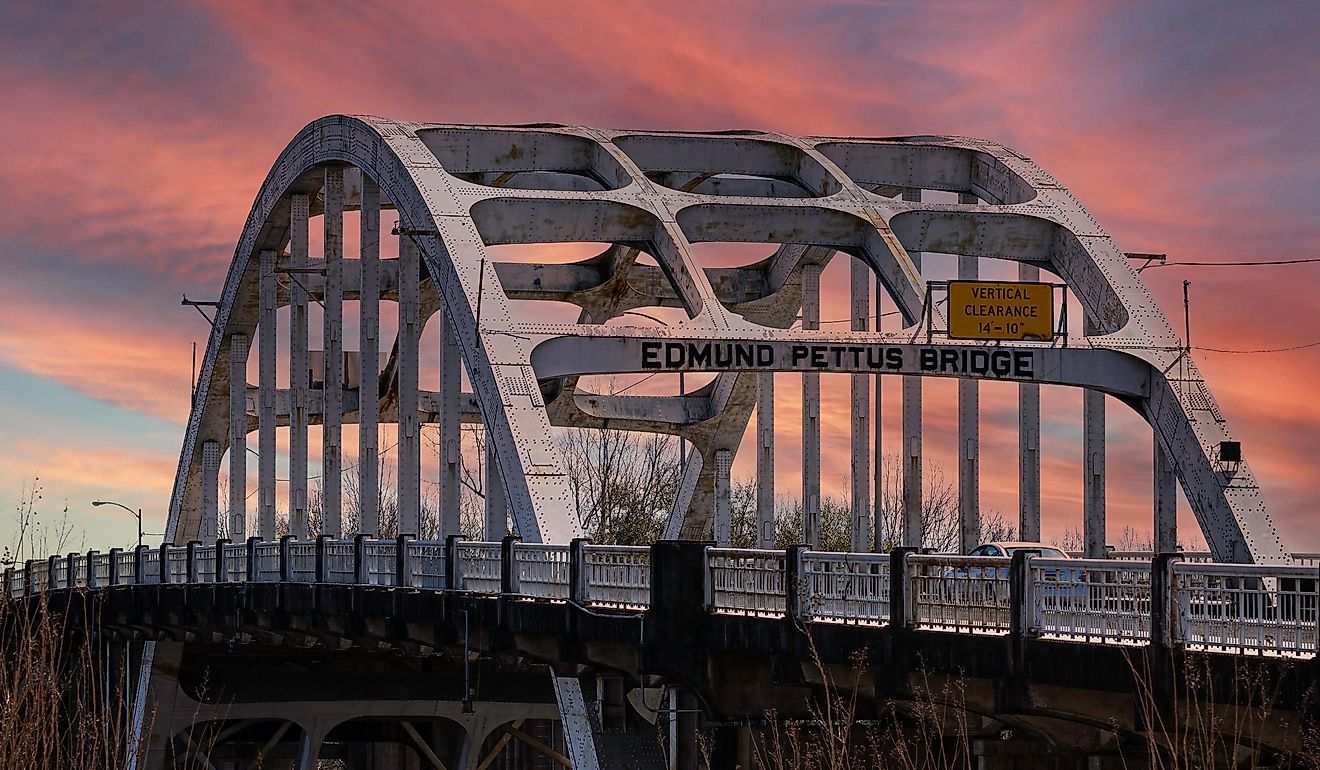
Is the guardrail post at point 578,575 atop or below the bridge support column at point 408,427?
below

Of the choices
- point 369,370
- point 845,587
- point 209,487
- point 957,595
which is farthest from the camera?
point 209,487

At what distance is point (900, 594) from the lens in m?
17.9

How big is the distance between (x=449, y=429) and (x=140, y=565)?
535 inches

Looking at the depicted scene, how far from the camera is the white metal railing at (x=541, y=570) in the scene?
24.4 meters

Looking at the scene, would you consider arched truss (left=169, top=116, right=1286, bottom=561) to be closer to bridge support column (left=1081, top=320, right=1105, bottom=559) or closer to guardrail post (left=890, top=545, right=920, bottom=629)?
bridge support column (left=1081, top=320, right=1105, bottom=559)

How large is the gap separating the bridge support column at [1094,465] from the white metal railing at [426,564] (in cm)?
1359

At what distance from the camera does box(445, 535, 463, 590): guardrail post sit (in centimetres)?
2722

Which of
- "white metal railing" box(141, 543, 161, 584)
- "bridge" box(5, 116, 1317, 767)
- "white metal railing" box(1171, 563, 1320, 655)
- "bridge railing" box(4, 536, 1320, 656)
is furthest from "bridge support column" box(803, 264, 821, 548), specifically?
"white metal railing" box(1171, 563, 1320, 655)

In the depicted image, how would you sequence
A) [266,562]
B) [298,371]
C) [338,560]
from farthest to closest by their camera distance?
[298,371] < [266,562] < [338,560]

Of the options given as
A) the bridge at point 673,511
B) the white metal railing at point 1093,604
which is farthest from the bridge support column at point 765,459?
the white metal railing at point 1093,604

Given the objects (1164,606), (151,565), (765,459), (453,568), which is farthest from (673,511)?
(1164,606)

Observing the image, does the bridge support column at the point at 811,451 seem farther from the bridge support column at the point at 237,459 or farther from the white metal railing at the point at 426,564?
the white metal railing at the point at 426,564

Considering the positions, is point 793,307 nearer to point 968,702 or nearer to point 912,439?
point 912,439

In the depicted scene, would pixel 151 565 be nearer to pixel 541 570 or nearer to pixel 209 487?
pixel 209 487
